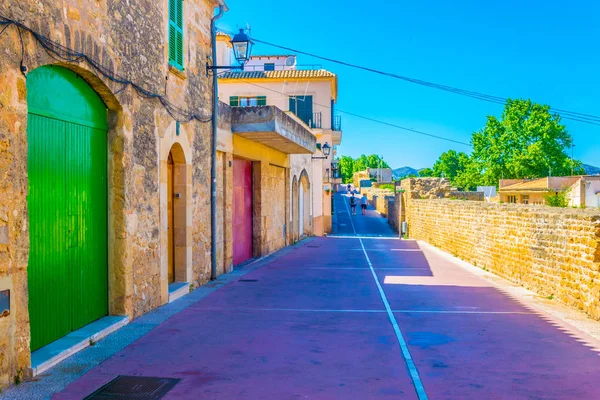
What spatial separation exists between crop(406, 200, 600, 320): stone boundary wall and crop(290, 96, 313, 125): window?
16.1 metres

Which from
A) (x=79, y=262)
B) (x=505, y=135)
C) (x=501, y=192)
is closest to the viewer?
(x=79, y=262)

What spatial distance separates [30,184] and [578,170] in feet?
223

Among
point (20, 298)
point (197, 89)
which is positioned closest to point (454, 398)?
point (20, 298)

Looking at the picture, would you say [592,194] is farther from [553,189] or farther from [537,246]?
[537,246]

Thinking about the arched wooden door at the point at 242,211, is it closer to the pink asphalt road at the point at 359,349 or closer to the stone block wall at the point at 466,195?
the pink asphalt road at the point at 359,349

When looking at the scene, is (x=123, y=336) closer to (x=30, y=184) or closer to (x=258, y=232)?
(x=30, y=184)

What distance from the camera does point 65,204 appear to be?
5.84m

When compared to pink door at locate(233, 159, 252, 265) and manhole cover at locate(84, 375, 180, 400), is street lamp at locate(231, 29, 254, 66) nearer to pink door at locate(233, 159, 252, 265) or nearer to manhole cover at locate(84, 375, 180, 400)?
pink door at locate(233, 159, 252, 265)

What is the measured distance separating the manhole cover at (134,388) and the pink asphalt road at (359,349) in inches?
4.1

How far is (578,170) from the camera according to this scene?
63.7 m

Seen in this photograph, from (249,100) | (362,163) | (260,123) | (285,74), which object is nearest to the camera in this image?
(260,123)

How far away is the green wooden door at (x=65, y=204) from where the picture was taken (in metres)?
5.24

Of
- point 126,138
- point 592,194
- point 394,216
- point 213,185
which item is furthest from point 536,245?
point 592,194

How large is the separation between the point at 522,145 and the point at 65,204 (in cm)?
5856
